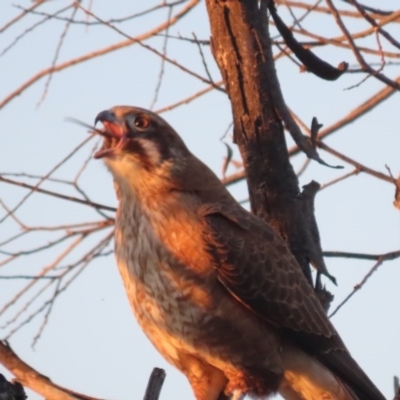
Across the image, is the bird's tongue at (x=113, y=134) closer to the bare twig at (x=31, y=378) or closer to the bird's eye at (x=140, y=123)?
the bird's eye at (x=140, y=123)

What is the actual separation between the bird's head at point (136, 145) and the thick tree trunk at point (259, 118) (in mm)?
425

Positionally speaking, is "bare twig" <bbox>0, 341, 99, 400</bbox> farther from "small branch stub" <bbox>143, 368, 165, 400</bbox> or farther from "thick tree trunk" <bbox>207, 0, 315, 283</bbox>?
"thick tree trunk" <bbox>207, 0, 315, 283</bbox>

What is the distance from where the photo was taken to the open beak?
5.63m

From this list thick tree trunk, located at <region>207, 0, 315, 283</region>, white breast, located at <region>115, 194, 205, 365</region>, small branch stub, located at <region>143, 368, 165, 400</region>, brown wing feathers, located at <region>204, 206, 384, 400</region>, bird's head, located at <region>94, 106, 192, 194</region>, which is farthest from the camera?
thick tree trunk, located at <region>207, 0, 315, 283</region>

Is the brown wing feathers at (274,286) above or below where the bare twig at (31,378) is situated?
above

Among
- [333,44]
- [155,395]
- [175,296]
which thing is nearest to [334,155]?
[333,44]

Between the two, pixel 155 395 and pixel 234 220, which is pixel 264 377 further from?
pixel 155 395

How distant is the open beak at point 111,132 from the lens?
563 cm

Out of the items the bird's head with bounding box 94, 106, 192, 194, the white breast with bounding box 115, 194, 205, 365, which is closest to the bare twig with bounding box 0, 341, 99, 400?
the white breast with bounding box 115, 194, 205, 365

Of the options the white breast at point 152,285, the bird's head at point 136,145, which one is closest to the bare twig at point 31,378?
the white breast at point 152,285

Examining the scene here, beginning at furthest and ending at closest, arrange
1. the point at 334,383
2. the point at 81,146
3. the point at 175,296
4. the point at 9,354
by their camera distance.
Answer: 1. the point at 81,146
2. the point at 334,383
3. the point at 175,296
4. the point at 9,354

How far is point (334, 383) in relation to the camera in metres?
5.82

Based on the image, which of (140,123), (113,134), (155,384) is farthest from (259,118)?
(155,384)

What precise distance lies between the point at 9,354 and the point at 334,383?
77.5 inches
